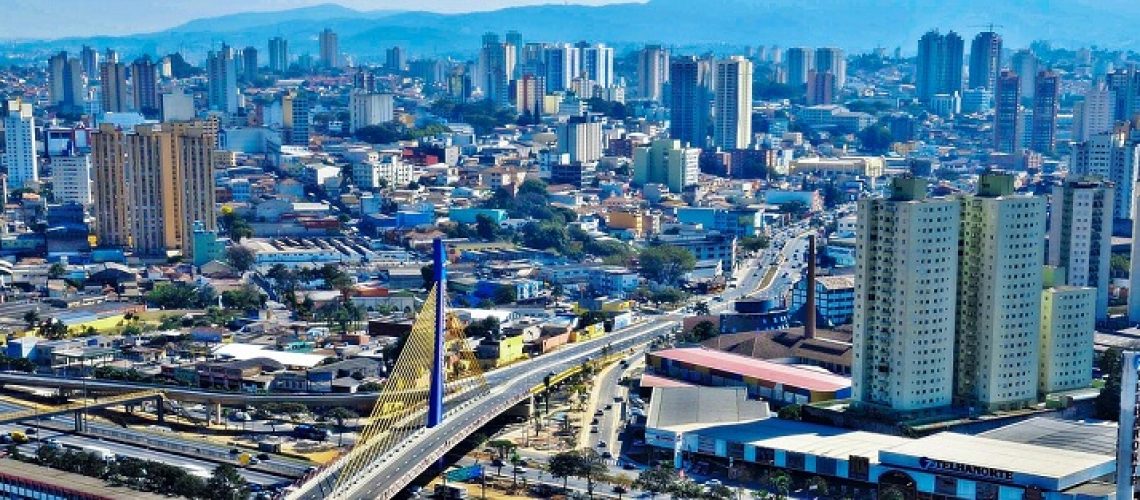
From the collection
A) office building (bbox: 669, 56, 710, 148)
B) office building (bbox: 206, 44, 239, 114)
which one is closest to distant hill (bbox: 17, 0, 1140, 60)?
office building (bbox: 206, 44, 239, 114)

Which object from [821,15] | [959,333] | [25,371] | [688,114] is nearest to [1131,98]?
[688,114]

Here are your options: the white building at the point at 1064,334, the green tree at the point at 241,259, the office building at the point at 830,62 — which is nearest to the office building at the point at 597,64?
the office building at the point at 830,62

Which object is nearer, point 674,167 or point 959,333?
point 959,333

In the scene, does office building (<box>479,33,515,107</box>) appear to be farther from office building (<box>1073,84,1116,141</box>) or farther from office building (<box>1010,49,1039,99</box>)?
office building (<box>1073,84,1116,141</box>)

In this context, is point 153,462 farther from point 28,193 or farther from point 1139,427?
point 28,193

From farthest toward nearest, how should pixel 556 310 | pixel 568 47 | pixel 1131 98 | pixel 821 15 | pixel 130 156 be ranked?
pixel 821 15
pixel 568 47
pixel 1131 98
pixel 130 156
pixel 556 310

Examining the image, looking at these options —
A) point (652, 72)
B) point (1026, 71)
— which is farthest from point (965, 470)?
point (652, 72)

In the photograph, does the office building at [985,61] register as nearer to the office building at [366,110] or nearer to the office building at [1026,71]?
the office building at [1026,71]
